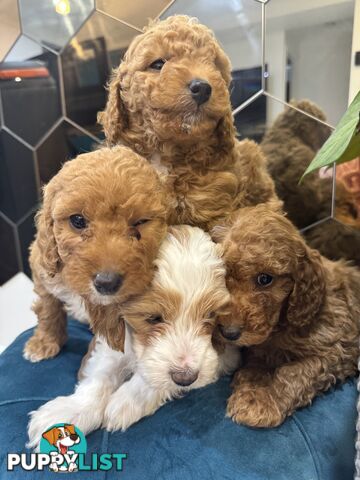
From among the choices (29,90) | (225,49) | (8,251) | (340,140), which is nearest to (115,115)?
(340,140)

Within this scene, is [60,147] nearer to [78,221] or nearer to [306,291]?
[78,221]

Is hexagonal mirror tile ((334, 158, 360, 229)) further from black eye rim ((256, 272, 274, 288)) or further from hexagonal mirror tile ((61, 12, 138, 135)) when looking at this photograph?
hexagonal mirror tile ((61, 12, 138, 135))

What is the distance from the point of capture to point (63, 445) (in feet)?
4.11

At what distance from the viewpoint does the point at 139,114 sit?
1.46m

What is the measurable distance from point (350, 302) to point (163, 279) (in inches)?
25.8

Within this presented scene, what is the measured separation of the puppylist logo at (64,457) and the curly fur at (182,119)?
660 mm

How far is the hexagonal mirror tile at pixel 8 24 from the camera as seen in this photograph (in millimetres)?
2297

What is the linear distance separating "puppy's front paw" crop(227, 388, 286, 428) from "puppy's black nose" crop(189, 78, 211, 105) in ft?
2.75

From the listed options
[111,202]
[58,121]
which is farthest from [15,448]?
[58,121]

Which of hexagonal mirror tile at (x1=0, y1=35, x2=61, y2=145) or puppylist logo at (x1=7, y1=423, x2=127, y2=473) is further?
hexagonal mirror tile at (x1=0, y1=35, x2=61, y2=145)

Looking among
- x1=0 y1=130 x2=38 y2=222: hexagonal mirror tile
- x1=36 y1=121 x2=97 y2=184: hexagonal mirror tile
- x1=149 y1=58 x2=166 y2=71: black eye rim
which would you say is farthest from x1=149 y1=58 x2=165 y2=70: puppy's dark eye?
x1=0 y1=130 x2=38 y2=222: hexagonal mirror tile

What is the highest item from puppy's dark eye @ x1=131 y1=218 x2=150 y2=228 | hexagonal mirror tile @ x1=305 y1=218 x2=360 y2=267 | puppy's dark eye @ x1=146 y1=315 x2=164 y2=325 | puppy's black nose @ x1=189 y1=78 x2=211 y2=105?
puppy's black nose @ x1=189 y1=78 x2=211 y2=105

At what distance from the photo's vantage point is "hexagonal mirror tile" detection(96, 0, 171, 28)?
2092 mm

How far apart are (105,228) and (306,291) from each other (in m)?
0.60
